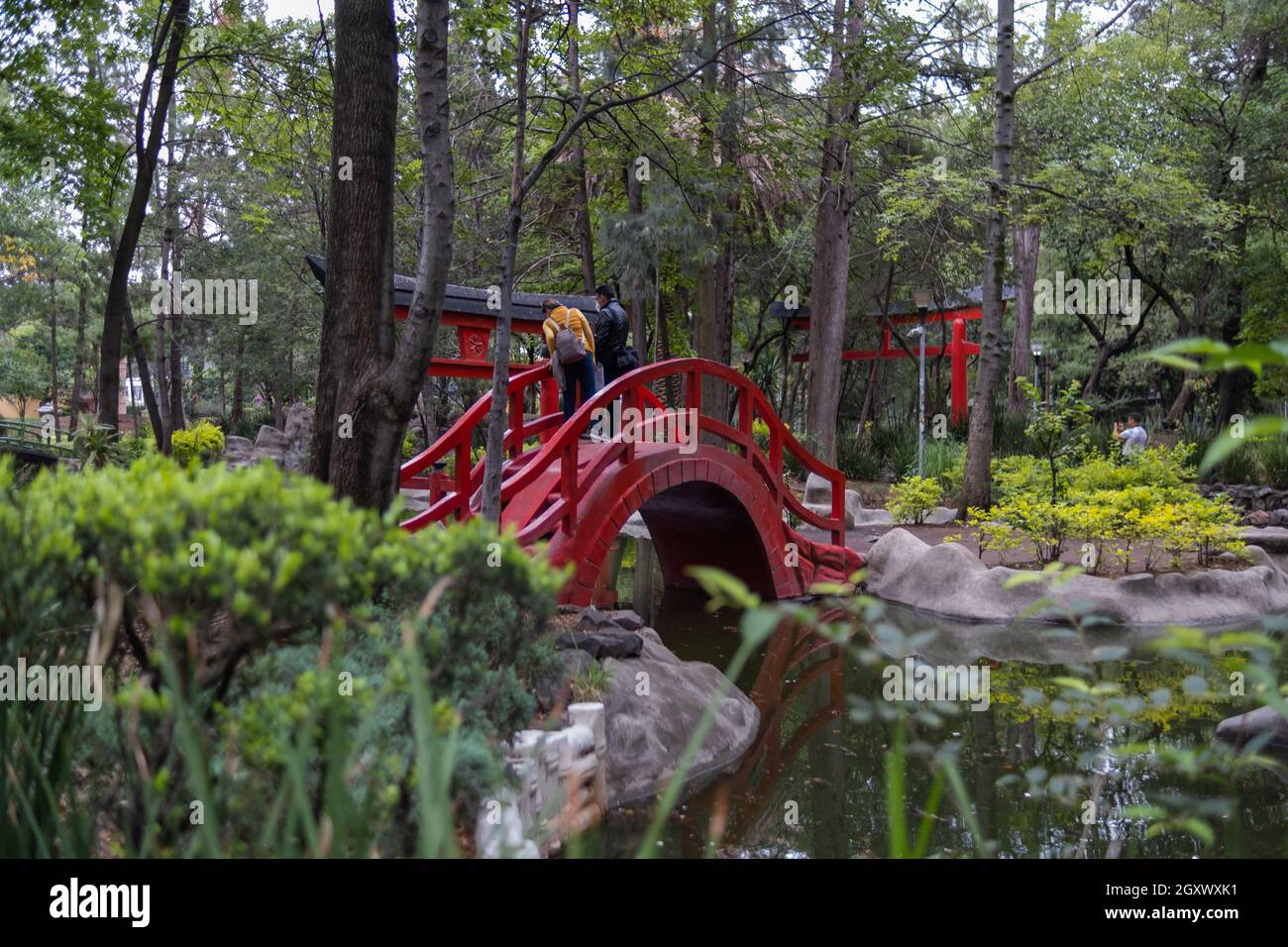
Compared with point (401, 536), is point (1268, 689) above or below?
below

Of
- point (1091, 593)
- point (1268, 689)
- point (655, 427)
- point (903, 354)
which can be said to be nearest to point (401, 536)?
point (1268, 689)

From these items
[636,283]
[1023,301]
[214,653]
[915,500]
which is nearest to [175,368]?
[636,283]

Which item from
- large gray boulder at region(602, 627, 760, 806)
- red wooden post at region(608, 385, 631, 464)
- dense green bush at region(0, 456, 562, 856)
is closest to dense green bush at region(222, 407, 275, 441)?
red wooden post at region(608, 385, 631, 464)

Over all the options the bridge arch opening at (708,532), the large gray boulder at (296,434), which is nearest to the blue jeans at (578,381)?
the bridge arch opening at (708,532)

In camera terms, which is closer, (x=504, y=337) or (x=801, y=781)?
(x=801, y=781)

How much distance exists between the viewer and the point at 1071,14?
12.7 meters

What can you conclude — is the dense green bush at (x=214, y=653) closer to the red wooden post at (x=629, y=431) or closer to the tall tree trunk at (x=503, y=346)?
the tall tree trunk at (x=503, y=346)

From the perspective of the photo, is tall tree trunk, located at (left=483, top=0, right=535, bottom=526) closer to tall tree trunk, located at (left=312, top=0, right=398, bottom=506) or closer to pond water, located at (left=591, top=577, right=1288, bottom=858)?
tall tree trunk, located at (left=312, top=0, right=398, bottom=506)

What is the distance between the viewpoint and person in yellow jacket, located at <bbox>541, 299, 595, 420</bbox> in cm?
877

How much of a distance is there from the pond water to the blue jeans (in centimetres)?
232

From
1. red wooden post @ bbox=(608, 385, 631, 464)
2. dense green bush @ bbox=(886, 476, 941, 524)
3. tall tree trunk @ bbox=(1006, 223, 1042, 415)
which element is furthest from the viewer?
tall tree trunk @ bbox=(1006, 223, 1042, 415)

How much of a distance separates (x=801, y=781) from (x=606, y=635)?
132cm

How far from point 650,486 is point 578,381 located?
1.26m

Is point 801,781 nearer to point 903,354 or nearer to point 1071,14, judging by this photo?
point 1071,14
